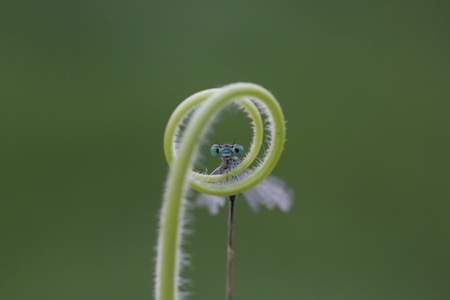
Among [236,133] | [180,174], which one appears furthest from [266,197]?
[236,133]

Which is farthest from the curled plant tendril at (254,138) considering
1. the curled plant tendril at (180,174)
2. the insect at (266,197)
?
the insect at (266,197)

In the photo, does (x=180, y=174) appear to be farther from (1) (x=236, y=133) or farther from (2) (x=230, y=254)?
(1) (x=236, y=133)

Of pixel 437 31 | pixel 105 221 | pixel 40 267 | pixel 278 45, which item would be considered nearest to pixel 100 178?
pixel 105 221

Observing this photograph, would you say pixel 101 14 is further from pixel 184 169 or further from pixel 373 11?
pixel 184 169

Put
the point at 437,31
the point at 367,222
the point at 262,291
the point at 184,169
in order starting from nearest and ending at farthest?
the point at 184,169 → the point at 262,291 → the point at 367,222 → the point at 437,31

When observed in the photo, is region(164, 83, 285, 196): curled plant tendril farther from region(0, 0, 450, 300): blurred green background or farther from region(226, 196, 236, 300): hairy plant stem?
region(0, 0, 450, 300): blurred green background

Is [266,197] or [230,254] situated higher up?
[266,197]

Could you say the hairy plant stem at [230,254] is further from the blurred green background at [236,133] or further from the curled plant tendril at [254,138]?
the blurred green background at [236,133]

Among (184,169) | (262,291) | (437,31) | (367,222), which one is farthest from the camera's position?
(437,31)

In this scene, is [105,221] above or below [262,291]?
above
